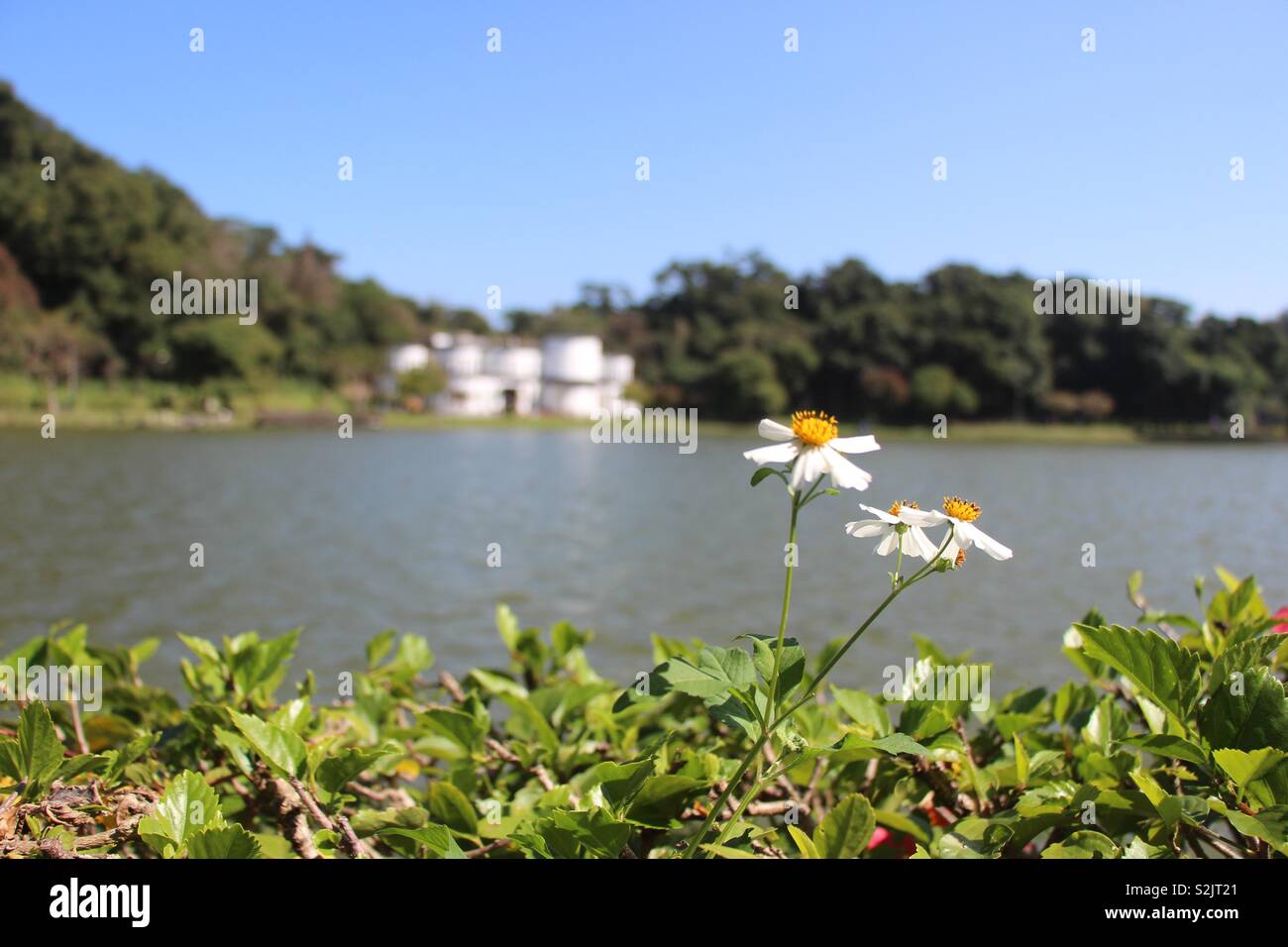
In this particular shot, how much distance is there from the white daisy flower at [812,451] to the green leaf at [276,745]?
0.68 m

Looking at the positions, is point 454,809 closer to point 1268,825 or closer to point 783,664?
point 783,664

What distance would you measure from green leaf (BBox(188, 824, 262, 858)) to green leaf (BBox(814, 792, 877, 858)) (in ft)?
1.77

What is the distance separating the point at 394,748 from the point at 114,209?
182 feet

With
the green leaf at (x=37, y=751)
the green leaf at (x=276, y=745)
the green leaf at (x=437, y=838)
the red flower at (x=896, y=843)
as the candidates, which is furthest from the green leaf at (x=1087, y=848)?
the green leaf at (x=37, y=751)

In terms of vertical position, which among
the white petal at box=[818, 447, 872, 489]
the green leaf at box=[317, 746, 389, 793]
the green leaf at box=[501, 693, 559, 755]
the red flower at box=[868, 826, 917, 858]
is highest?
the white petal at box=[818, 447, 872, 489]

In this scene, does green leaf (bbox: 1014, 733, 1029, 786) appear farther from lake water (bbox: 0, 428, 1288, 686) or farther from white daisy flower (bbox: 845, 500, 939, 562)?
lake water (bbox: 0, 428, 1288, 686)

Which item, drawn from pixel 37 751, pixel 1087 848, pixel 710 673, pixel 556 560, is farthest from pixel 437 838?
pixel 556 560

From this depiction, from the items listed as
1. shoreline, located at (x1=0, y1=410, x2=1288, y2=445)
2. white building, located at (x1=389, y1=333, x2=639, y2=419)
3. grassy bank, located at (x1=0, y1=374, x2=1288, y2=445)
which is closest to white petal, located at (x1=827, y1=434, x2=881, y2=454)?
shoreline, located at (x1=0, y1=410, x2=1288, y2=445)

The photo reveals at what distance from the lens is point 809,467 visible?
2.72 ft

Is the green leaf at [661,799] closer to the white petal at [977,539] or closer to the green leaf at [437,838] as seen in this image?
the green leaf at [437,838]

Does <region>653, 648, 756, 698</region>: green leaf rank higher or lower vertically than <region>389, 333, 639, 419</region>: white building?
lower

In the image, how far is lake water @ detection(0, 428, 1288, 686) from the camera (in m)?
5.82
